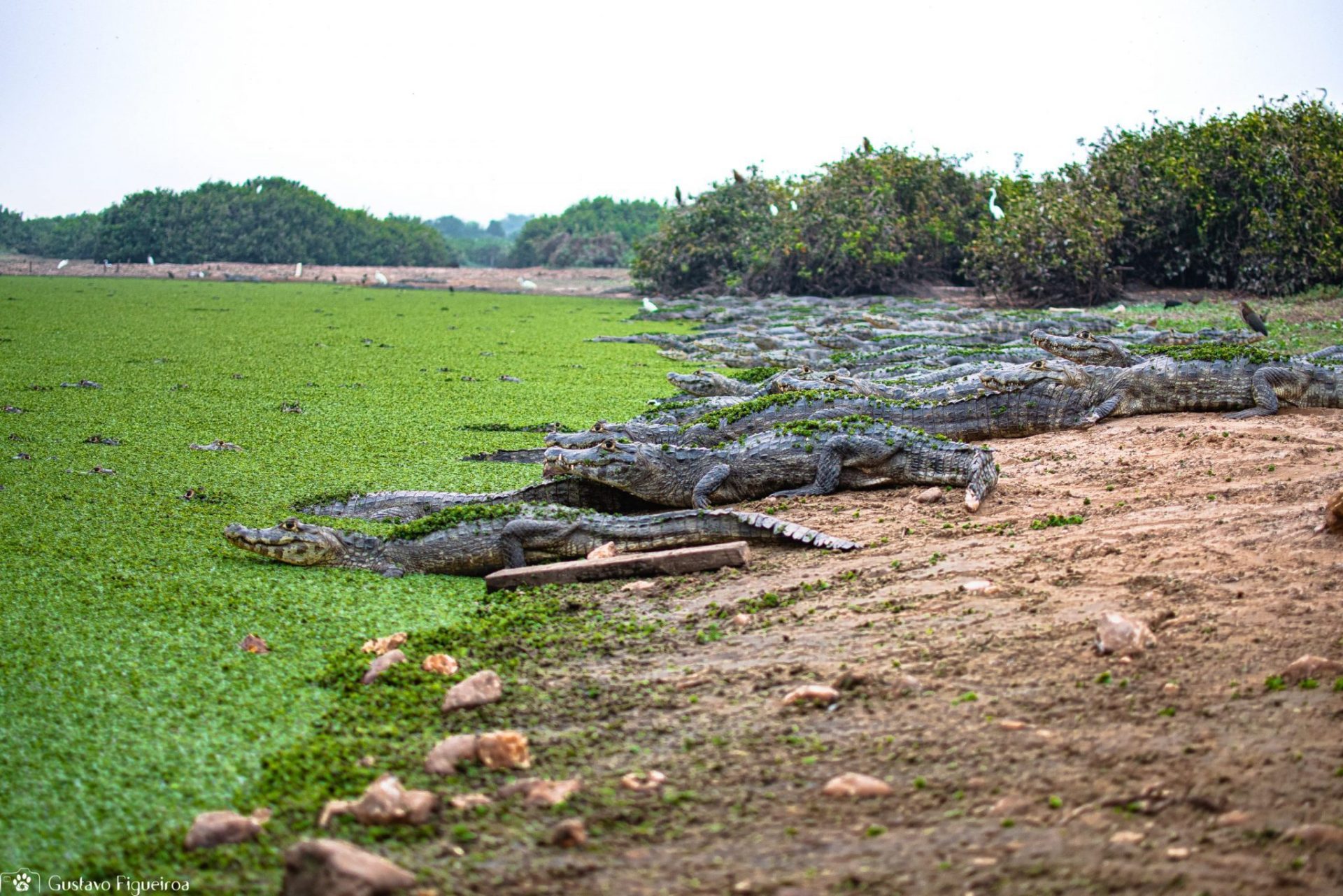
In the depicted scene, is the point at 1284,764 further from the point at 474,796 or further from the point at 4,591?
the point at 4,591

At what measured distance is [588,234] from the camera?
166 ft

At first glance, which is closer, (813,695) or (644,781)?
(644,781)

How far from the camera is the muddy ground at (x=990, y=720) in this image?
6.97 feet

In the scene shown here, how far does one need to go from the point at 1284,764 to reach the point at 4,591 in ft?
14.2

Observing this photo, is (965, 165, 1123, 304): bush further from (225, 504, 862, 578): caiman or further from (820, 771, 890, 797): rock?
(820, 771, 890, 797): rock

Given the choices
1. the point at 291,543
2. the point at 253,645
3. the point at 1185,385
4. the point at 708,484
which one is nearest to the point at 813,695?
the point at 253,645

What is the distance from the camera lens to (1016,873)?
80.7 inches

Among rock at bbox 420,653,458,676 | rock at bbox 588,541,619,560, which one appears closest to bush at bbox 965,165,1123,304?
rock at bbox 588,541,619,560

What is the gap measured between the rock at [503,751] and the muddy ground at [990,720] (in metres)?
0.17

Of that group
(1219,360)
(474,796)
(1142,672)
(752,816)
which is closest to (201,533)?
(474,796)

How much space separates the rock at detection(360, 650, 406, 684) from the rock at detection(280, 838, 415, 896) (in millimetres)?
1190

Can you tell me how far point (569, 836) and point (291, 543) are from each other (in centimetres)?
277

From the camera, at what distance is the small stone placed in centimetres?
248

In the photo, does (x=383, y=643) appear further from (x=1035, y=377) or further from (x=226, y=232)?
(x=226, y=232)
